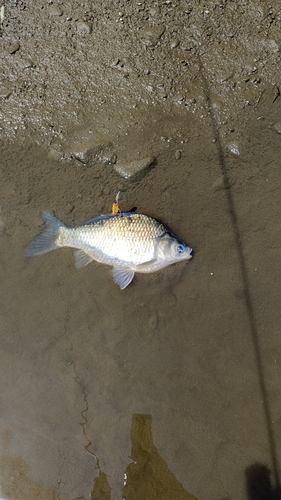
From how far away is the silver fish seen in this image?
11.6ft

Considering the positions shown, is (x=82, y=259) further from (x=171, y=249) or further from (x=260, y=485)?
(x=260, y=485)

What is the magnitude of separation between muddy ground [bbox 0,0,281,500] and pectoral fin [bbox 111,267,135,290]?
0.10m

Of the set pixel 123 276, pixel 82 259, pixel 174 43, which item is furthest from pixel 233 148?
pixel 82 259

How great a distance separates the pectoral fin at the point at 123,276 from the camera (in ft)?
11.9

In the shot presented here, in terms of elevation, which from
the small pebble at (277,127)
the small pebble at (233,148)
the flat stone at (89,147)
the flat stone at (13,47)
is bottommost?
the flat stone at (89,147)

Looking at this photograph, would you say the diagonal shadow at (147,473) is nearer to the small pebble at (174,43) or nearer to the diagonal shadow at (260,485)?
the diagonal shadow at (260,485)

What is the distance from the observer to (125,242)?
3.55 meters

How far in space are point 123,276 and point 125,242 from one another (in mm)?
321

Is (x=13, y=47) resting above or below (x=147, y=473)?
above

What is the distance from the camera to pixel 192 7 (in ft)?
13.0

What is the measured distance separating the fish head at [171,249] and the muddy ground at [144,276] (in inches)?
7.8

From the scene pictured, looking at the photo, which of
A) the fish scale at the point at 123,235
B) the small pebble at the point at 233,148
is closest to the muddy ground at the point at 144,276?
the small pebble at the point at 233,148

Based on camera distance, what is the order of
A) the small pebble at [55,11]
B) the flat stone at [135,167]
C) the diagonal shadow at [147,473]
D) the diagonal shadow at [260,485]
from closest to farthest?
the diagonal shadow at [260,485] < the diagonal shadow at [147,473] < the flat stone at [135,167] < the small pebble at [55,11]

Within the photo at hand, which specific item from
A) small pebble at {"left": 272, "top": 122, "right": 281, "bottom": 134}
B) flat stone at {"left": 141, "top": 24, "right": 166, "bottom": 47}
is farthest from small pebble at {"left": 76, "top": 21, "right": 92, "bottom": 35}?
small pebble at {"left": 272, "top": 122, "right": 281, "bottom": 134}
